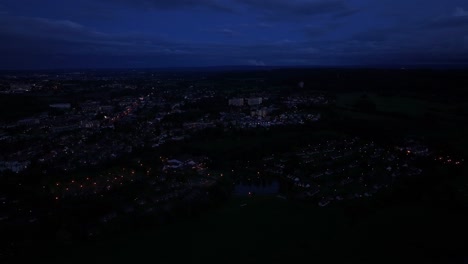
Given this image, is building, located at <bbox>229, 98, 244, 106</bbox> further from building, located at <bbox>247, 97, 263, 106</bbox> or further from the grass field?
the grass field

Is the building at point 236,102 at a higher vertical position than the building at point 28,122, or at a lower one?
higher

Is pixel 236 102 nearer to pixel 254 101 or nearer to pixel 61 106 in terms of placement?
pixel 254 101

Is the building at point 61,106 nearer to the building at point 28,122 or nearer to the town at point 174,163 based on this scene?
the town at point 174,163

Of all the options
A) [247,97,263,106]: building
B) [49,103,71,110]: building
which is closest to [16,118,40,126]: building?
[49,103,71,110]: building

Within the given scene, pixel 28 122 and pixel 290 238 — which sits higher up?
pixel 28 122

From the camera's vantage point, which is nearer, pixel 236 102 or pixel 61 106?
pixel 61 106

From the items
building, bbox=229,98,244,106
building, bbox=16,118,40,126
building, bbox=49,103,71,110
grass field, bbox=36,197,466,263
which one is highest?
building, bbox=229,98,244,106

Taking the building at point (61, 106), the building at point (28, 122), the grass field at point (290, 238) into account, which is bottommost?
the grass field at point (290, 238)

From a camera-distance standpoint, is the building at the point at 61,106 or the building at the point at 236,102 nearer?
the building at the point at 61,106

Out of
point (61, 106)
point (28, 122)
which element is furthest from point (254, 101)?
point (28, 122)

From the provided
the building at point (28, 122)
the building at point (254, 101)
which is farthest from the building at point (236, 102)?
the building at point (28, 122)

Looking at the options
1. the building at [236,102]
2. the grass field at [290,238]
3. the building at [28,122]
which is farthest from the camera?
the building at [236,102]

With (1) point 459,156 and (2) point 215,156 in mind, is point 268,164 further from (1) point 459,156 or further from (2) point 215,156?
(1) point 459,156
